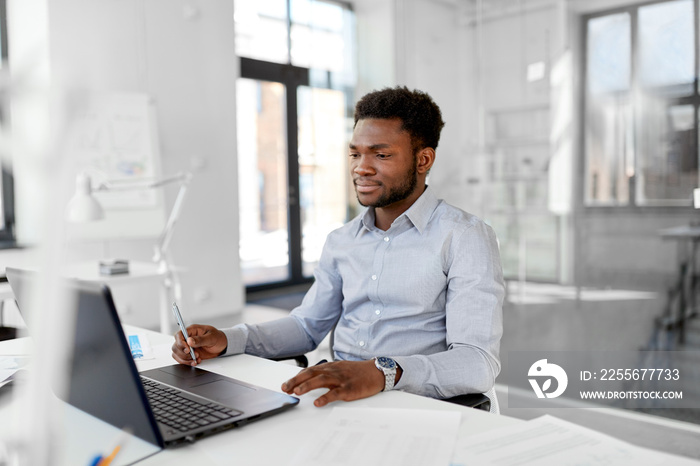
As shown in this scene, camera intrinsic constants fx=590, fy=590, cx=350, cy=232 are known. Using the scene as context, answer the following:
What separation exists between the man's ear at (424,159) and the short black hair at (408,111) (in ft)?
0.04

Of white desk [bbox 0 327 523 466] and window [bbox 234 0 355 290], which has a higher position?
window [bbox 234 0 355 290]

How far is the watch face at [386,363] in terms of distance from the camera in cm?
112

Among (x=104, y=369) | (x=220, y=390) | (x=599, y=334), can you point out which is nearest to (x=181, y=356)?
(x=220, y=390)

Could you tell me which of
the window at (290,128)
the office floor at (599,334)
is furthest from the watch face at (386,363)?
the window at (290,128)

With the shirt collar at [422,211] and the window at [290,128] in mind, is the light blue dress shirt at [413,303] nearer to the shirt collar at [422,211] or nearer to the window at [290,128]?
the shirt collar at [422,211]

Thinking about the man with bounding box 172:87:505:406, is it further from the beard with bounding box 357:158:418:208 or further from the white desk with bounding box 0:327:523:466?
the white desk with bounding box 0:327:523:466

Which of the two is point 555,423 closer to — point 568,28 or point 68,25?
point 568,28

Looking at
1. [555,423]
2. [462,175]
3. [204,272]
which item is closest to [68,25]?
[204,272]

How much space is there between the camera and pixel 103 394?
2.63 feet

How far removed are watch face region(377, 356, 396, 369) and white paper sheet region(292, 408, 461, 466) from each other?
14 centimetres

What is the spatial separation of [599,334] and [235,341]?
189 centimetres

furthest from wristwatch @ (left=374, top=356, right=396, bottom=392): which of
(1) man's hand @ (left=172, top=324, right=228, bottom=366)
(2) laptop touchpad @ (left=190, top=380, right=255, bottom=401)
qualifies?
(1) man's hand @ (left=172, top=324, right=228, bottom=366)

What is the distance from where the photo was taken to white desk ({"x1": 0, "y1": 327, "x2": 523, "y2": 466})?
804 millimetres

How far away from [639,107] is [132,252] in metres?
3.51
